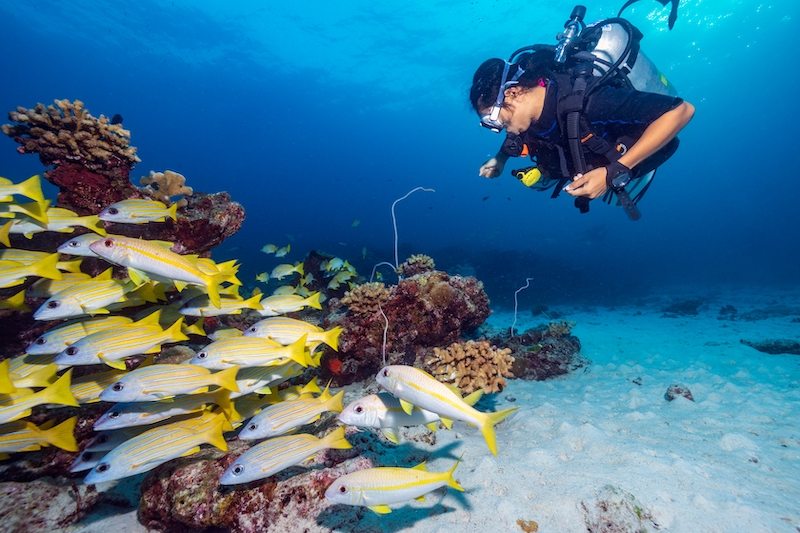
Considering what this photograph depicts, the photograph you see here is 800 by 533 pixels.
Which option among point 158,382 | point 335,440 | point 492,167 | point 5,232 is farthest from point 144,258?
point 492,167

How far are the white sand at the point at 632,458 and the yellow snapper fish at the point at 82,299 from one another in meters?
2.16

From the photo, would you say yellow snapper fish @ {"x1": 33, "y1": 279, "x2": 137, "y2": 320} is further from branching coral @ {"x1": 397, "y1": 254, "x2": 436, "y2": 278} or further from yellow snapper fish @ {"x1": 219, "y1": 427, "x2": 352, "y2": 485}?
branching coral @ {"x1": 397, "y1": 254, "x2": 436, "y2": 278}

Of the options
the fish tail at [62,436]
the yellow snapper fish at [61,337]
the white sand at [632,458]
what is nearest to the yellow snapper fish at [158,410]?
the fish tail at [62,436]

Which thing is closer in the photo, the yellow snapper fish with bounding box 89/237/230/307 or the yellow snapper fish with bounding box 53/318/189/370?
the yellow snapper fish with bounding box 53/318/189/370

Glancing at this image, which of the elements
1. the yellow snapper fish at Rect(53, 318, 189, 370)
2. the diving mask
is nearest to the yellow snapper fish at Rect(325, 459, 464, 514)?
the yellow snapper fish at Rect(53, 318, 189, 370)

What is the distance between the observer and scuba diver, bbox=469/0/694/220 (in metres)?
3.10

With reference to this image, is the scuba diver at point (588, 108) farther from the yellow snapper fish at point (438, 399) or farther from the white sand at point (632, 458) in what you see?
the white sand at point (632, 458)

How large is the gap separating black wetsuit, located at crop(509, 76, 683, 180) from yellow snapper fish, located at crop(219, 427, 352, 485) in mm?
3903

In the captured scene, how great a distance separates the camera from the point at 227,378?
8.79 ft

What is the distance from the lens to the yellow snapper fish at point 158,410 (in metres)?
2.68

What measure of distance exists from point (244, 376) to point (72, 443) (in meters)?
1.62

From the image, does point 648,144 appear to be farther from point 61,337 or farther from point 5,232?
point 5,232

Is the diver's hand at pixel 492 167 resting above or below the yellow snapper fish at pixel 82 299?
above

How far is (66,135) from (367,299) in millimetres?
5487
